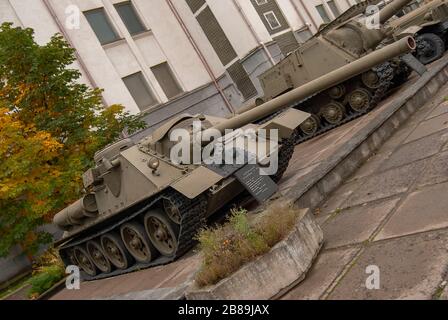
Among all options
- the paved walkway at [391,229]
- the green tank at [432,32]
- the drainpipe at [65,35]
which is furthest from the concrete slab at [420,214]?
the drainpipe at [65,35]

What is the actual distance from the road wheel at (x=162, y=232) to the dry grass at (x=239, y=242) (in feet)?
8.46

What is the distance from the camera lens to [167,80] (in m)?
22.5

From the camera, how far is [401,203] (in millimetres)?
5172

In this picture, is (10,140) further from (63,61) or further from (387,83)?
(387,83)

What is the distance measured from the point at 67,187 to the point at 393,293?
9575 millimetres

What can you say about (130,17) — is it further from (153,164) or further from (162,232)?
(162,232)

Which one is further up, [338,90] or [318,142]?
[338,90]

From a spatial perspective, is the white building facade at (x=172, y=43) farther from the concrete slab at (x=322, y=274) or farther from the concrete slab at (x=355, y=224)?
the concrete slab at (x=322, y=274)

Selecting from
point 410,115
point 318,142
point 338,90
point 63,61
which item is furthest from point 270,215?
point 63,61

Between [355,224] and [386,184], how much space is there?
1.14 m

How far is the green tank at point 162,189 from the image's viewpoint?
696cm

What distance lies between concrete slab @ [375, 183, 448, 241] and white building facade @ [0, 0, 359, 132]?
53.3 feet

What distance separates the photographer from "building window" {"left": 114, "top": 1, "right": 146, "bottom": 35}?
21844mm
